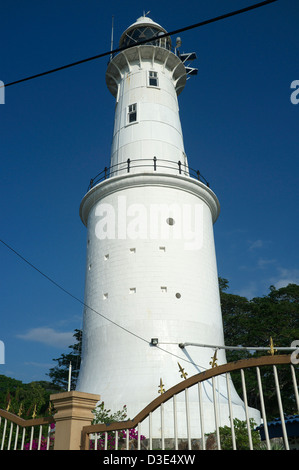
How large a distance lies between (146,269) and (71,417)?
1109 centimetres

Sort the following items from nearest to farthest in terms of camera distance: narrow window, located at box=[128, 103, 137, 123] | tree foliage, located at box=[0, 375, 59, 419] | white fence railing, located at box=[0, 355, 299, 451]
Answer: white fence railing, located at box=[0, 355, 299, 451] → tree foliage, located at box=[0, 375, 59, 419] → narrow window, located at box=[128, 103, 137, 123]

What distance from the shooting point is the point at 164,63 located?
2480 centimetres

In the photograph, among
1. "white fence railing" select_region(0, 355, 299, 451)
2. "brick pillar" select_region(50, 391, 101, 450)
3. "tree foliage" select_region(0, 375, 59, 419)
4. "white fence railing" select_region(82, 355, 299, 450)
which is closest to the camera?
"white fence railing" select_region(82, 355, 299, 450)

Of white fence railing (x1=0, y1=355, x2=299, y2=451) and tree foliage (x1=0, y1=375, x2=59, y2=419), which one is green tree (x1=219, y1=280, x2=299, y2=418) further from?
tree foliage (x1=0, y1=375, x2=59, y2=419)

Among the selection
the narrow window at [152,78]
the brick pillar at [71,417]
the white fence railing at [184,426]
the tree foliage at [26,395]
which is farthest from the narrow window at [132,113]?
the brick pillar at [71,417]

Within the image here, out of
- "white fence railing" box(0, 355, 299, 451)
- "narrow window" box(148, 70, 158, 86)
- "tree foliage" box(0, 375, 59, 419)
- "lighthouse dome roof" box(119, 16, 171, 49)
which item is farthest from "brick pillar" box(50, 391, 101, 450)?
"lighthouse dome roof" box(119, 16, 171, 49)

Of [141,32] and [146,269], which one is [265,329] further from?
[141,32]

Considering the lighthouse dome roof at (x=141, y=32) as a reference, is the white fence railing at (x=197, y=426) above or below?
below

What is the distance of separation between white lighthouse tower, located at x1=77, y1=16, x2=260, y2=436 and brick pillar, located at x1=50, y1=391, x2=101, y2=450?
8.27m

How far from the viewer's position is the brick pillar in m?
6.51

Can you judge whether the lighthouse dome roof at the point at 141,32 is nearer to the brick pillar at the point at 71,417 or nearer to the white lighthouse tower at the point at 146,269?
the white lighthouse tower at the point at 146,269

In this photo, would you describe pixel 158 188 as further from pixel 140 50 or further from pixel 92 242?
pixel 140 50

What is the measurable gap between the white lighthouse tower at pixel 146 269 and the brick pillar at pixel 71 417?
326 inches

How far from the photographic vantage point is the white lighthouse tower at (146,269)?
52.7ft
